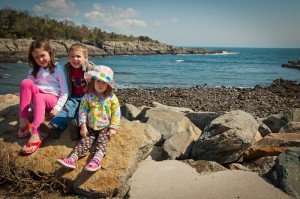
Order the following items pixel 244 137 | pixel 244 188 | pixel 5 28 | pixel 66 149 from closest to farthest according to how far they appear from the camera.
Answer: pixel 244 188
pixel 66 149
pixel 244 137
pixel 5 28

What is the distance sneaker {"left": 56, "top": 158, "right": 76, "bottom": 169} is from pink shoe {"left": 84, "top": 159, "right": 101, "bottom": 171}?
215 mm

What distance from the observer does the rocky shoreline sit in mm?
14742

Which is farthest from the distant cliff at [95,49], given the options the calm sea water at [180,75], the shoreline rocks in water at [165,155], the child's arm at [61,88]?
the shoreline rocks in water at [165,155]

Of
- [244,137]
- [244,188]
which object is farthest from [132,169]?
[244,137]

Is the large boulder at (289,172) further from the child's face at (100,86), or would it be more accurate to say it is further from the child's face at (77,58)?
the child's face at (77,58)

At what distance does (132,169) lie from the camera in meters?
4.31

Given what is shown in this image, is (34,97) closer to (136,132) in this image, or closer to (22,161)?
(22,161)

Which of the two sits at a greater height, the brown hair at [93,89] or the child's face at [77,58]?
the child's face at [77,58]

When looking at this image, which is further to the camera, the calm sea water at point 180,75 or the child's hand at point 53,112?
the calm sea water at point 180,75

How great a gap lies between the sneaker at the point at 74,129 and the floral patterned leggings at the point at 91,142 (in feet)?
0.56

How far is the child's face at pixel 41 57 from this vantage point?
15.9 feet

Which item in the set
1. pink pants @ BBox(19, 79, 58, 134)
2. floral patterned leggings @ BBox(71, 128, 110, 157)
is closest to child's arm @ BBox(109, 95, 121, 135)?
floral patterned leggings @ BBox(71, 128, 110, 157)

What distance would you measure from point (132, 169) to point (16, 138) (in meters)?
2.14

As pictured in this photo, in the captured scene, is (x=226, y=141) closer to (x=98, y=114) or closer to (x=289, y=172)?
(x=289, y=172)
